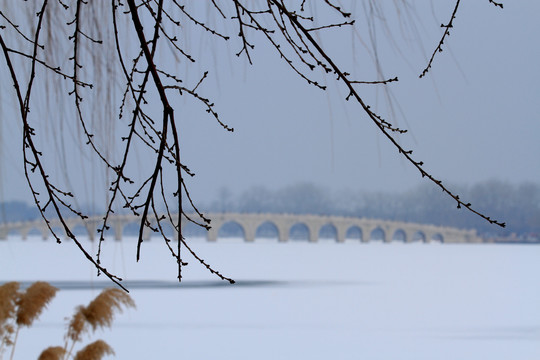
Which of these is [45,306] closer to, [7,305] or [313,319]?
[7,305]

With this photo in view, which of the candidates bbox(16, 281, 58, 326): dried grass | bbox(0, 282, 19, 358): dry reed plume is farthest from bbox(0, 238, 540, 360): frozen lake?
bbox(16, 281, 58, 326): dried grass

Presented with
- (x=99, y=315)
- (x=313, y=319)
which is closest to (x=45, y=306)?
(x=99, y=315)

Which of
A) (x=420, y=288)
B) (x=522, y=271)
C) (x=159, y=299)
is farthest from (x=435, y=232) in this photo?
(x=159, y=299)

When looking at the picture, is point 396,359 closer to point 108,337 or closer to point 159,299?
point 108,337

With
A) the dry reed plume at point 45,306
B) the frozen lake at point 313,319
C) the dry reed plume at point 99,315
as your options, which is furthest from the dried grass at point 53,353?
the frozen lake at point 313,319

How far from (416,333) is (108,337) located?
3687mm

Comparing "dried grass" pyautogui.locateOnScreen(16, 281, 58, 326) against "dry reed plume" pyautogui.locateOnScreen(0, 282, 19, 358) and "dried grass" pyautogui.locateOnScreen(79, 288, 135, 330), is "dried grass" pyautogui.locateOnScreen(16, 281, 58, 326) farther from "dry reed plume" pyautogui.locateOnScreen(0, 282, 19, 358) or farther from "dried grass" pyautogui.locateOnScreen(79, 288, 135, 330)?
"dried grass" pyautogui.locateOnScreen(79, 288, 135, 330)

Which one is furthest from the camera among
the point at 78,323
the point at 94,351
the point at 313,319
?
the point at 313,319

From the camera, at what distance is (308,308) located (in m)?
12.1

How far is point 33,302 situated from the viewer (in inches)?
95.5

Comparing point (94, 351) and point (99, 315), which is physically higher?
point (99, 315)

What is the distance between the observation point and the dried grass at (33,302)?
2398 millimetres

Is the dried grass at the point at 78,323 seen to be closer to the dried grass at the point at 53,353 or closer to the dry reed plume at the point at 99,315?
the dry reed plume at the point at 99,315

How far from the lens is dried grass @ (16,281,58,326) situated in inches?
94.4
